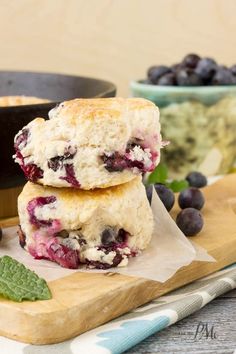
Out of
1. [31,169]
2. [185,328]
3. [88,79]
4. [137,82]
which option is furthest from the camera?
[137,82]

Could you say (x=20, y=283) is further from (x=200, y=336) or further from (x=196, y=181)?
(x=196, y=181)

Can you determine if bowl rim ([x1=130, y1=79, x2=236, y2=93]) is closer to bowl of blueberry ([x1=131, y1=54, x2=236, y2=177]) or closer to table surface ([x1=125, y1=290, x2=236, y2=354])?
bowl of blueberry ([x1=131, y1=54, x2=236, y2=177])

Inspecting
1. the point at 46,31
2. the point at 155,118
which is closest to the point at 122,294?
the point at 155,118

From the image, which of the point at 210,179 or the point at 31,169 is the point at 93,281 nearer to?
the point at 31,169

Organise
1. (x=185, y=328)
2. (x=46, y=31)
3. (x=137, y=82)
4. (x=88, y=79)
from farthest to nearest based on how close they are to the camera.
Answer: (x=46, y=31) < (x=137, y=82) < (x=88, y=79) < (x=185, y=328)

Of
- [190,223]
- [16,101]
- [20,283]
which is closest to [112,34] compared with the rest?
[16,101]

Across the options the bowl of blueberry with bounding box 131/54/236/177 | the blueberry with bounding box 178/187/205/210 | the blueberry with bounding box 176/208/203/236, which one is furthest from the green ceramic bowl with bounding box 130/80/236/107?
the blueberry with bounding box 176/208/203/236
